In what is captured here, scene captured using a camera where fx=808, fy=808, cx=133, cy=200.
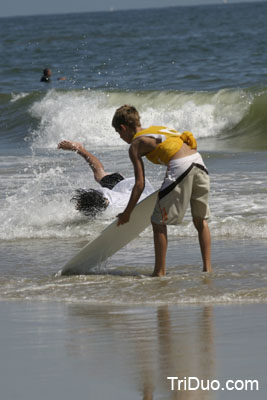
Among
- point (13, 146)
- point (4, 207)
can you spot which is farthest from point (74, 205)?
point (13, 146)

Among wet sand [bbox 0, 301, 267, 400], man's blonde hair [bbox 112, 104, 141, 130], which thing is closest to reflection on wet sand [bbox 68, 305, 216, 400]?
wet sand [bbox 0, 301, 267, 400]

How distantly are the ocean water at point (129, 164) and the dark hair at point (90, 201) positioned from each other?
145 mm

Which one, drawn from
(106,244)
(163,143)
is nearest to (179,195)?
(163,143)

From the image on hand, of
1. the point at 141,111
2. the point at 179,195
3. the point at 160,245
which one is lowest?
the point at 160,245

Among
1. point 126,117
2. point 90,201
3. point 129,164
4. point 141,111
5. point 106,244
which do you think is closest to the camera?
point 126,117

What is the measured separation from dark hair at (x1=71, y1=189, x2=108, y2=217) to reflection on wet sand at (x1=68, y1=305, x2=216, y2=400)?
3.24 metres

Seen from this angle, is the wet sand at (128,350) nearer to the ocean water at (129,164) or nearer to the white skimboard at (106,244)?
the ocean water at (129,164)

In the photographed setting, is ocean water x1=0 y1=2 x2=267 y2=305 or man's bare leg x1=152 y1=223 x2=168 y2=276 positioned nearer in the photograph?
man's bare leg x1=152 y1=223 x2=168 y2=276

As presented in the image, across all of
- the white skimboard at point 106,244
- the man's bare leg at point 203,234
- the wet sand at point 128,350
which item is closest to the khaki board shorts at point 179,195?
the man's bare leg at point 203,234

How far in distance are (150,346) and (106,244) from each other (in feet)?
7.51

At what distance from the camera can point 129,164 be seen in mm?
13094

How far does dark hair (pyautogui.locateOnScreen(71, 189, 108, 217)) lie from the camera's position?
29.2 ft

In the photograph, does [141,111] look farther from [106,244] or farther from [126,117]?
[126,117]

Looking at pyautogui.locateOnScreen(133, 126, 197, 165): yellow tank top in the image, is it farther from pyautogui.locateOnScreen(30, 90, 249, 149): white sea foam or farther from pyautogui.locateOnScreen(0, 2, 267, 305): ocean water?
pyautogui.locateOnScreen(30, 90, 249, 149): white sea foam
